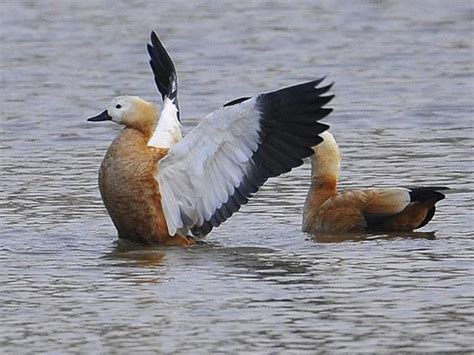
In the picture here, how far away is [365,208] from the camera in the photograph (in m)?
10.2

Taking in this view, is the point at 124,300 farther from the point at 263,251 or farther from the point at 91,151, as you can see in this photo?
the point at 91,151

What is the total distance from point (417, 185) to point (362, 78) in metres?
5.50

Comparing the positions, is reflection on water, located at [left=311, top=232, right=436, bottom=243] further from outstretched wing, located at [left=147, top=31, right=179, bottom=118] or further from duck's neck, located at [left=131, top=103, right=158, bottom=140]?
outstretched wing, located at [left=147, top=31, right=179, bottom=118]

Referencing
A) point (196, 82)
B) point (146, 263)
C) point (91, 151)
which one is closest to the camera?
point (146, 263)

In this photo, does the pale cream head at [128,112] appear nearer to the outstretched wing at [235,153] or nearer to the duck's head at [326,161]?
the outstretched wing at [235,153]

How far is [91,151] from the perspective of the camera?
532 inches

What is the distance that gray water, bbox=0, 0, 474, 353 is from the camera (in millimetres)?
7672

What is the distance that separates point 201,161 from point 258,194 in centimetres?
167

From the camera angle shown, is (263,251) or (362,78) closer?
(263,251)

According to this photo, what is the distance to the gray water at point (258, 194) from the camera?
25.2ft

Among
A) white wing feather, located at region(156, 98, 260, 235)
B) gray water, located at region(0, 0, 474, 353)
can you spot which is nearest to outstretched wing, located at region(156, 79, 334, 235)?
white wing feather, located at region(156, 98, 260, 235)

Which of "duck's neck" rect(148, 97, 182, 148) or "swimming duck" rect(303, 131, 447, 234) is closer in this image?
"swimming duck" rect(303, 131, 447, 234)

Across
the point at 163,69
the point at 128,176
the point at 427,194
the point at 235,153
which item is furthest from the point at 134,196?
the point at 163,69

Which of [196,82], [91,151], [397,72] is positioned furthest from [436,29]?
[91,151]
